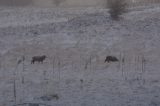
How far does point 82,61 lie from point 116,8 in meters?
16.0

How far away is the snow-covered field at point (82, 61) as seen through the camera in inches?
588

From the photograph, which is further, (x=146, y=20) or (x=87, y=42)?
(x=146, y=20)

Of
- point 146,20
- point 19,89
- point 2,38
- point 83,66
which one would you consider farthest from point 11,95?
point 146,20

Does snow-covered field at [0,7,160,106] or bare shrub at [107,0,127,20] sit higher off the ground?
bare shrub at [107,0,127,20]

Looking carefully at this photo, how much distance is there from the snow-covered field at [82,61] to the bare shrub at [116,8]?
59cm

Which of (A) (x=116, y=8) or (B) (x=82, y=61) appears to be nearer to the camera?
(B) (x=82, y=61)

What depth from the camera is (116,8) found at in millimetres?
37938

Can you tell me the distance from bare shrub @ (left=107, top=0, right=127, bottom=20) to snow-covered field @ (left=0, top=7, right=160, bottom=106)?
59 centimetres

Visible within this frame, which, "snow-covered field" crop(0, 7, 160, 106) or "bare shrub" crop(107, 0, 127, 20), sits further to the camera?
"bare shrub" crop(107, 0, 127, 20)

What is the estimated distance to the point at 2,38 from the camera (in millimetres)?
32375

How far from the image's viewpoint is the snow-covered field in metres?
14.9

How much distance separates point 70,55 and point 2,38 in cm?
904

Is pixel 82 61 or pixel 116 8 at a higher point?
pixel 116 8

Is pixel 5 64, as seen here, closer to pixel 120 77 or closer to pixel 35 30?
pixel 120 77
